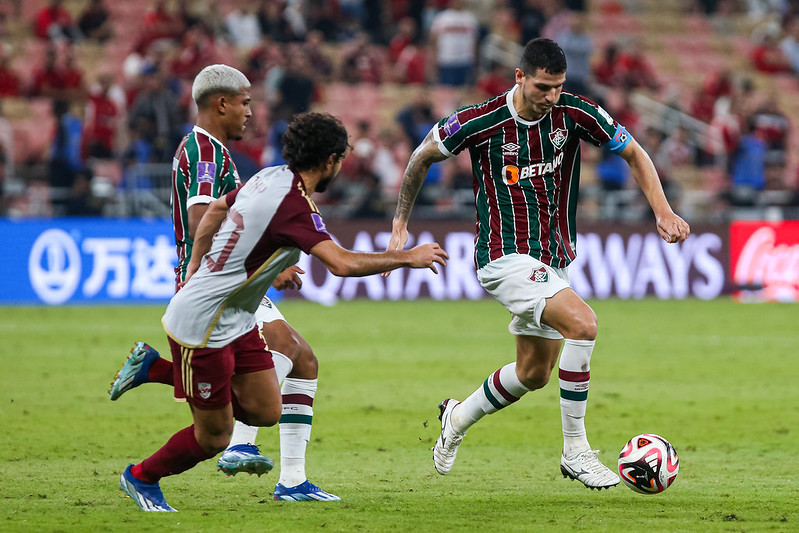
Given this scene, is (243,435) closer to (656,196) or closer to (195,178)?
(195,178)

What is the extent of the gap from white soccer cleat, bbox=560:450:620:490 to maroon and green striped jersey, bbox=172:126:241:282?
2373mm

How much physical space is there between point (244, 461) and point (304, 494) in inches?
18.0

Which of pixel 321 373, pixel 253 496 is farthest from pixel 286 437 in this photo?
pixel 321 373

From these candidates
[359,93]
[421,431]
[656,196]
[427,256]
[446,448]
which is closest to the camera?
[427,256]

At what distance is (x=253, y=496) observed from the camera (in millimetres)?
6535

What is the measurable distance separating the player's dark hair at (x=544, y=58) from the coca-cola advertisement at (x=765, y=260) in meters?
13.4

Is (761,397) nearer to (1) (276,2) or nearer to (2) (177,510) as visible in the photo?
(2) (177,510)

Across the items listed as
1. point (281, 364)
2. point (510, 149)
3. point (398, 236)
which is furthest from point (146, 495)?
point (510, 149)

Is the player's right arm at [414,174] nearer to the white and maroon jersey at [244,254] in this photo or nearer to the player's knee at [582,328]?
the player's knee at [582,328]

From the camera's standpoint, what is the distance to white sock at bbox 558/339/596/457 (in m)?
6.71

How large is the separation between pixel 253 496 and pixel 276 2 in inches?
706

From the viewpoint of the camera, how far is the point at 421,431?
29.1ft

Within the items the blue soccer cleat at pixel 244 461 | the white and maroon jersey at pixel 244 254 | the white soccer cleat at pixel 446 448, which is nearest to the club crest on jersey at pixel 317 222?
the white and maroon jersey at pixel 244 254

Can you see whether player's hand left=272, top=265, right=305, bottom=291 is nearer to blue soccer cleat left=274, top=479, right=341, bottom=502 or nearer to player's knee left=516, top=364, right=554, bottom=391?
blue soccer cleat left=274, top=479, right=341, bottom=502
